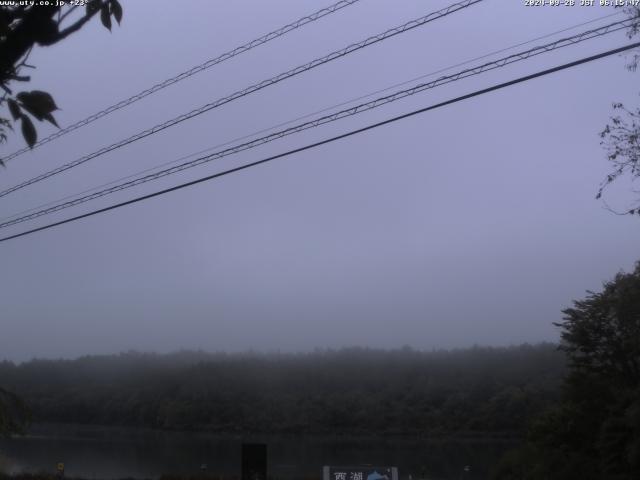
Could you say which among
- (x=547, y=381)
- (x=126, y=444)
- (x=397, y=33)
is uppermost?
(x=397, y=33)

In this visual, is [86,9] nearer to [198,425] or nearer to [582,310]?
[582,310]

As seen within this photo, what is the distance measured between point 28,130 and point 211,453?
168ft

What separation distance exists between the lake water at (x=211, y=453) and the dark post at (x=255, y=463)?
53.8 ft

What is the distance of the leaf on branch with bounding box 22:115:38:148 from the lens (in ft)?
11.8

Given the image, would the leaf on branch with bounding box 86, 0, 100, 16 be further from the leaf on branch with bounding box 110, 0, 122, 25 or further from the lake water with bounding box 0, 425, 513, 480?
the lake water with bounding box 0, 425, 513, 480

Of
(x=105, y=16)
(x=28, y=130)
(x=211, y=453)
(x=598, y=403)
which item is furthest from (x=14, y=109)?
(x=211, y=453)

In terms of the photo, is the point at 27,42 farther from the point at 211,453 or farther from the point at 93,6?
the point at 211,453

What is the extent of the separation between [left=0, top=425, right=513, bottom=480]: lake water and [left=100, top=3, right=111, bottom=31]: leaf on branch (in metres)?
27.8

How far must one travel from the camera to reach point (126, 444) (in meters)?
60.7

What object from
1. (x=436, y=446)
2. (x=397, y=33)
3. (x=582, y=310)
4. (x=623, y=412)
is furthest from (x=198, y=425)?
(x=397, y=33)

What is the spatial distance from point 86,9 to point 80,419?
2872 inches

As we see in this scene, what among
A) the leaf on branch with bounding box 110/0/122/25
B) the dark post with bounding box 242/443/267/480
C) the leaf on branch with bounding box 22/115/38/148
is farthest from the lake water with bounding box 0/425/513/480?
the leaf on branch with bounding box 22/115/38/148

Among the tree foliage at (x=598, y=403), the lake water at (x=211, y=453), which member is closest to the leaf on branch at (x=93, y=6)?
the tree foliage at (x=598, y=403)

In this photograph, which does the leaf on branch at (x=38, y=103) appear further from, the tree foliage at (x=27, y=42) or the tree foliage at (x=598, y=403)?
the tree foliage at (x=598, y=403)
